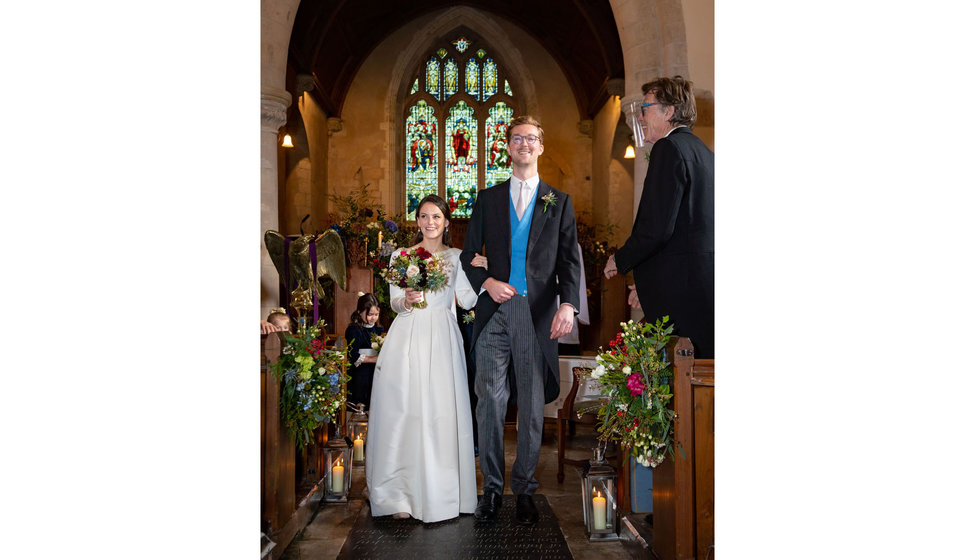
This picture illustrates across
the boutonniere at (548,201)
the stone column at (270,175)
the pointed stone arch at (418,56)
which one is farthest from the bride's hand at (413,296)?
the pointed stone arch at (418,56)

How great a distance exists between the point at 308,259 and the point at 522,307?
2.39m

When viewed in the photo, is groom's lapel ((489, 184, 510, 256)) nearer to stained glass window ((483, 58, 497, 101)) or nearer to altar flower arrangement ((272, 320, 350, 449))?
altar flower arrangement ((272, 320, 350, 449))

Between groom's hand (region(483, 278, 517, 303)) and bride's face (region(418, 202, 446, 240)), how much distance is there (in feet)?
1.56

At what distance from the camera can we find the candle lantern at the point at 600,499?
10.8ft

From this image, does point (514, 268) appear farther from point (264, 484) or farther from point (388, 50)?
point (388, 50)

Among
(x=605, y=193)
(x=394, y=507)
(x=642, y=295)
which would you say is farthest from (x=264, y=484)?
(x=605, y=193)

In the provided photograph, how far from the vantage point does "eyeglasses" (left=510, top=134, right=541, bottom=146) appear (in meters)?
3.62

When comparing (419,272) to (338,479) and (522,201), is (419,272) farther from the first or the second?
(338,479)

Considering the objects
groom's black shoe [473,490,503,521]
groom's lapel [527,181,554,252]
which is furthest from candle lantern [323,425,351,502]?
groom's lapel [527,181,554,252]

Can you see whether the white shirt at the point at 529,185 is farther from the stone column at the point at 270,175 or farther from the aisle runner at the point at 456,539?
the stone column at the point at 270,175

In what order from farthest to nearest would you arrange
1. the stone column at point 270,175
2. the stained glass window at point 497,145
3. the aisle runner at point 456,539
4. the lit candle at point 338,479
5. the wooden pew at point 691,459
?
the stained glass window at point 497,145
the stone column at point 270,175
the lit candle at point 338,479
the aisle runner at point 456,539
the wooden pew at point 691,459

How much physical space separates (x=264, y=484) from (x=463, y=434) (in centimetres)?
100

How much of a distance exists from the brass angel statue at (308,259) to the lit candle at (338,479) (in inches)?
64.0

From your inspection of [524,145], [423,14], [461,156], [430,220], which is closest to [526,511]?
[430,220]
